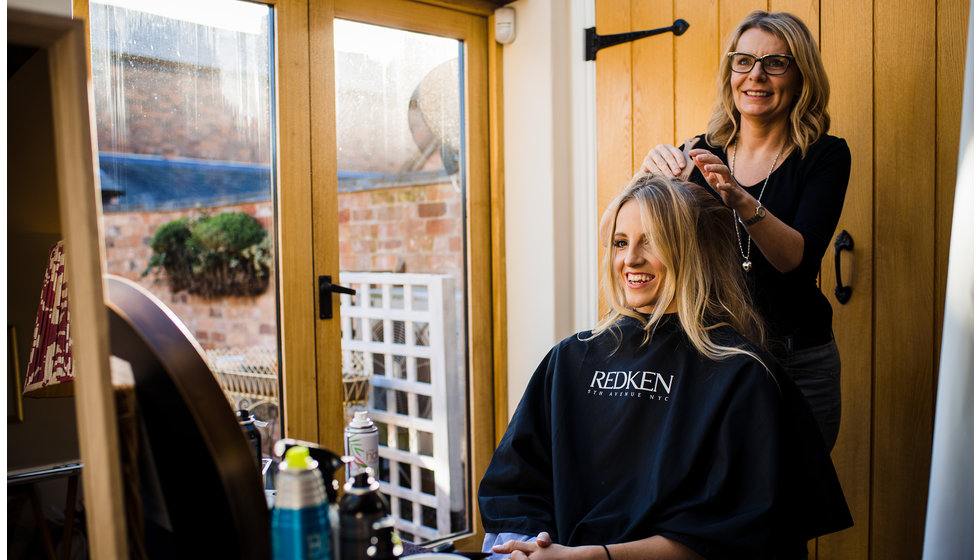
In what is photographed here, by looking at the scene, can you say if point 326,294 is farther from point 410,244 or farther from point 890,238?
point 890,238

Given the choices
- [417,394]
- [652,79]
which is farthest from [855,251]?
[417,394]

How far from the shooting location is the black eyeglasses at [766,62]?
1699 mm

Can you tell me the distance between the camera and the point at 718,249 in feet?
5.26

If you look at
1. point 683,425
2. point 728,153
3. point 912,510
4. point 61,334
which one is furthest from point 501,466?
point 912,510

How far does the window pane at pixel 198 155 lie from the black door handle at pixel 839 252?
63.4 inches

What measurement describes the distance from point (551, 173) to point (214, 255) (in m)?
1.30

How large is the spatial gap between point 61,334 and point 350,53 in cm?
150

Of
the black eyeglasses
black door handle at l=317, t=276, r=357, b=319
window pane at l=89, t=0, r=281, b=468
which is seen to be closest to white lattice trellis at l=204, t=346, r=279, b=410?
window pane at l=89, t=0, r=281, b=468

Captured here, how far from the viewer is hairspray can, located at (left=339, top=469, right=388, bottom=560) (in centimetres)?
72

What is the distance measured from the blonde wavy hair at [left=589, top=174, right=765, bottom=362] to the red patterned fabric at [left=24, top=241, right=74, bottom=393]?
1053 millimetres

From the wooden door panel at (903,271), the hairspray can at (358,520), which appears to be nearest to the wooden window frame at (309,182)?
the wooden door panel at (903,271)

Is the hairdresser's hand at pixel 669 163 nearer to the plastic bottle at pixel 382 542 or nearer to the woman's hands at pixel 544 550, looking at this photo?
the woman's hands at pixel 544 550

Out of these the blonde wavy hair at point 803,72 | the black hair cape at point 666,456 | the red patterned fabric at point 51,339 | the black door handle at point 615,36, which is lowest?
the black hair cape at point 666,456

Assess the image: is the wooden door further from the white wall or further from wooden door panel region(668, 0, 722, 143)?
the white wall
